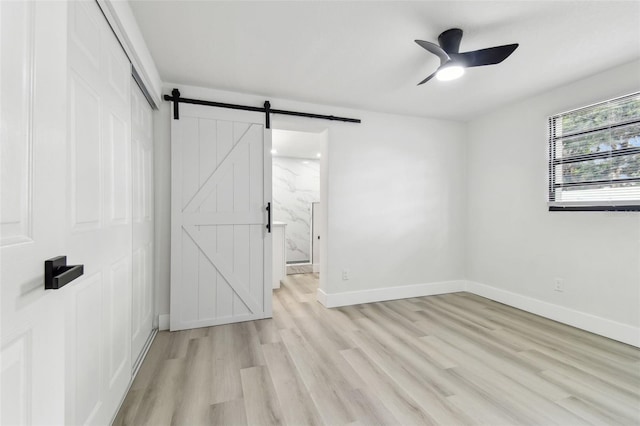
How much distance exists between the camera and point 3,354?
562 millimetres

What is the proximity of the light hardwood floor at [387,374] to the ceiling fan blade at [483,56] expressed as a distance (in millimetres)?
2298

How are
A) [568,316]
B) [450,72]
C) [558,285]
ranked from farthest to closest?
[558,285], [568,316], [450,72]

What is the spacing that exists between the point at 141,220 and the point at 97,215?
3.03 feet

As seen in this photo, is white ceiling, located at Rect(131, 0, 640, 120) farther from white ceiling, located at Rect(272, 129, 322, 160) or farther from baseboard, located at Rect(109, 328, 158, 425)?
baseboard, located at Rect(109, 328, 158, 425)

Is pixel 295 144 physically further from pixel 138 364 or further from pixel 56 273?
pixel 56 273

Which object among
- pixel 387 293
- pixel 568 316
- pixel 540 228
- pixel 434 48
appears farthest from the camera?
pixel 387 293

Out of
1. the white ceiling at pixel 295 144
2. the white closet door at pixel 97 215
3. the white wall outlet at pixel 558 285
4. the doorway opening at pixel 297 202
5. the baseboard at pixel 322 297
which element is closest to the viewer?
the white closet door at pixel 97 215

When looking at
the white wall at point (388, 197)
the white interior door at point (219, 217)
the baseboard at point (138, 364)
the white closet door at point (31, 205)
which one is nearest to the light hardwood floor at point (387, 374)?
the baseboard at point (138, 364)

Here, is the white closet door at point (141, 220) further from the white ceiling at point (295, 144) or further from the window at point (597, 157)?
the window at point (597, 157)

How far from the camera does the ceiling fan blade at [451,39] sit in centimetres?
193

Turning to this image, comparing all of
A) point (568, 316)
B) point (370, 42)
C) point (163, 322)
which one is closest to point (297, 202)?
point (163, 322)

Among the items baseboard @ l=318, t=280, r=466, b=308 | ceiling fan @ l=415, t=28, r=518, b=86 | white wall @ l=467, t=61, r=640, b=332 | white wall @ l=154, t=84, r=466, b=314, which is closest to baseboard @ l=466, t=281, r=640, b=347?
white wall @ l=467, t=61, r=640, b=332

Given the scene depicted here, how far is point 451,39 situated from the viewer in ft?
6.46

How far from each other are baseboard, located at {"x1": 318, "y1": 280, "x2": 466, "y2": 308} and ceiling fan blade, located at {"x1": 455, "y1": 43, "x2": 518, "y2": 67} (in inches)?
105
